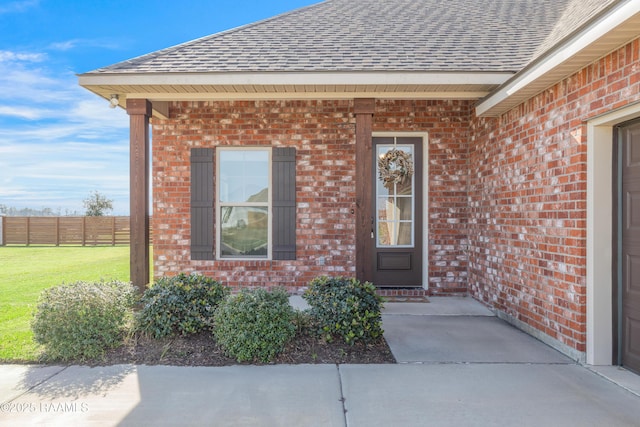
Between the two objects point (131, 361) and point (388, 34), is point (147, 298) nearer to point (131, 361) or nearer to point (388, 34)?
point (131, 361)

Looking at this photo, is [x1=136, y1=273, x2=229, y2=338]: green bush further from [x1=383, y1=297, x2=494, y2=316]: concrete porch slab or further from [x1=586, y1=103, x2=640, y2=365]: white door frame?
[x1=586, y1=103, x2=640, y2=365]: white door frame

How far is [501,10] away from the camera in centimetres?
693

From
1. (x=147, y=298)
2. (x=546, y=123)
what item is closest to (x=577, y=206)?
(x=546, y=123)

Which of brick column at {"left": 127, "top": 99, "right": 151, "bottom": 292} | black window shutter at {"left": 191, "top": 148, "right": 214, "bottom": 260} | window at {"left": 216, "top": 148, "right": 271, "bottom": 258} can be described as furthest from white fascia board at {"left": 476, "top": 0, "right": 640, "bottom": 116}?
brick column at {"left": 127, "top": 99, "right": 151, "bottom": 292}

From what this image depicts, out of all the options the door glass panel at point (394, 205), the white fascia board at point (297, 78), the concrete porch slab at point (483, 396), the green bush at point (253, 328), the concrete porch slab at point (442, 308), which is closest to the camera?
the concrete porch slab at point (483, 396)

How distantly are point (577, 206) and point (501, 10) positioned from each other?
4858 mm

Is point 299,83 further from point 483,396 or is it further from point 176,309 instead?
point 483,396

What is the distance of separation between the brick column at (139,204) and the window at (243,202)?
1422 millimetres

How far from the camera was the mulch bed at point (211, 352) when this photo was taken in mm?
3621

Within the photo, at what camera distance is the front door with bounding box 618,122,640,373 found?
10.7 feet

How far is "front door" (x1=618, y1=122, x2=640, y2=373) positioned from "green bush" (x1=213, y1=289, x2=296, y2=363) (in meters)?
2.85

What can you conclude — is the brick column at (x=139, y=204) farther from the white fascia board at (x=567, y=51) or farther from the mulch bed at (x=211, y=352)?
the white fascia board at (x=567, y=51)

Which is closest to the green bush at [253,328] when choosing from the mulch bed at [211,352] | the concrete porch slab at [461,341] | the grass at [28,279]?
the mulch bed at [211,352]

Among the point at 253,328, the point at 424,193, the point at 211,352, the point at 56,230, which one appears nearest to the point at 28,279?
the point at 211,352
